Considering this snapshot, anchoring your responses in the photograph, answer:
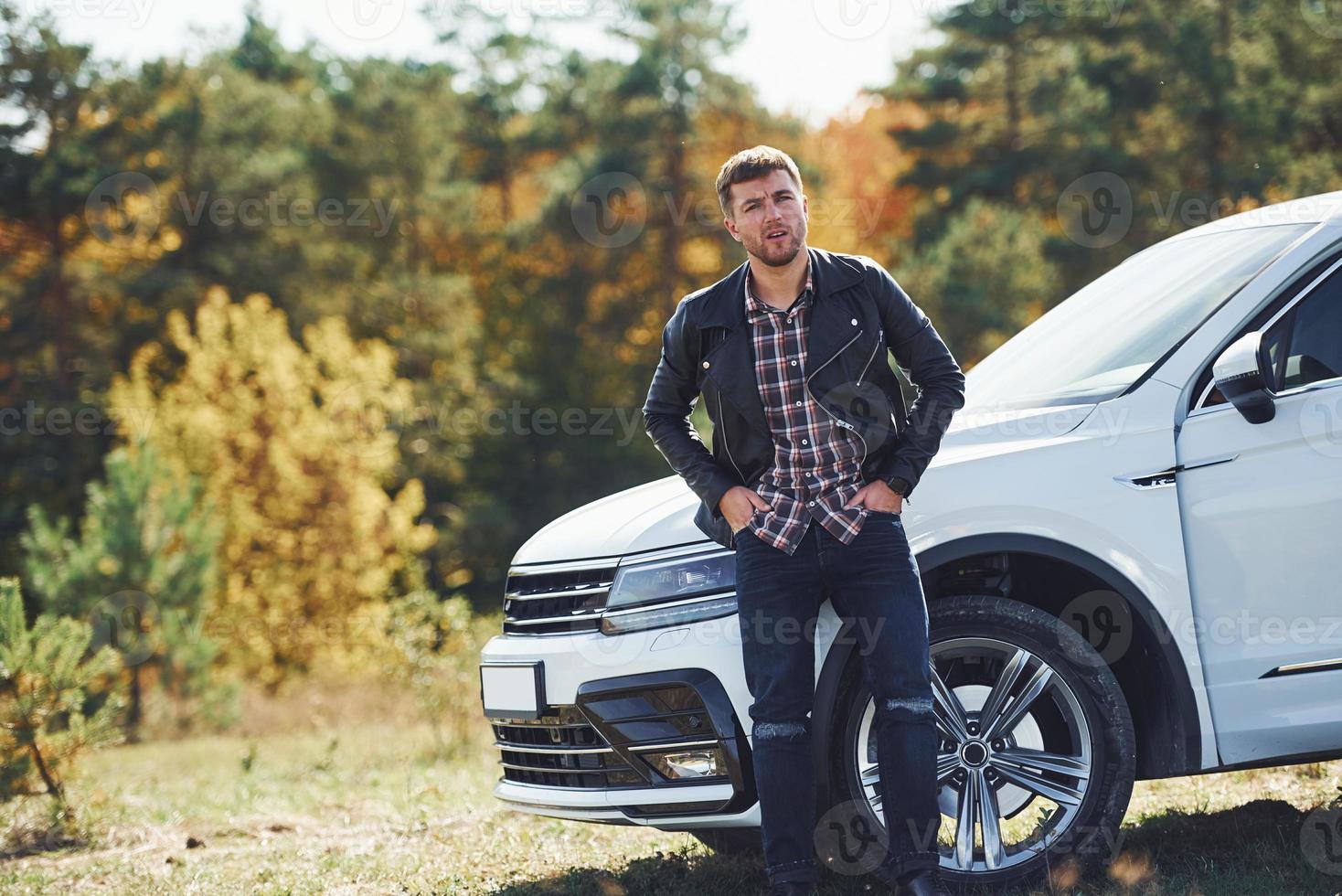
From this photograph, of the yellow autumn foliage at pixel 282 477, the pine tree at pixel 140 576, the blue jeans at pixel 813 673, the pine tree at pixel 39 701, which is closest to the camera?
the blue jeans at pixel 813 673

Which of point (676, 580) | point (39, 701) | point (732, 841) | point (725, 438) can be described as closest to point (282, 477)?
point (39, 701)

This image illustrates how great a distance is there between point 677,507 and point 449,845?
2.22 meters

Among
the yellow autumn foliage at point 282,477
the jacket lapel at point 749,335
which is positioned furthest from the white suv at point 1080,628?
the yellow autumn foliage at point 282,477

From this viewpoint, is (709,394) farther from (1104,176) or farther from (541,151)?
(541,151)

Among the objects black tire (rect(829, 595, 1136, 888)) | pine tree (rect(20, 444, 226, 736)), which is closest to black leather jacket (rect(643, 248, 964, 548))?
black tire (rect(829, 595, 1136, 888))

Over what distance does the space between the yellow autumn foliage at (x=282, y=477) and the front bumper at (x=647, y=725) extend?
2030 centimetres

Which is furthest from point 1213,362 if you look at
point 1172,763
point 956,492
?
point 1172,763

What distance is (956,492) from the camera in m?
3.98

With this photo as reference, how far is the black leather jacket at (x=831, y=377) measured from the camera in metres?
3.81

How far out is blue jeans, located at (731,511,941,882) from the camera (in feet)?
12.0

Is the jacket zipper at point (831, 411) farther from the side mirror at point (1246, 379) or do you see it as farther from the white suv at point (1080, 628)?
the side mirror at point (1246, 379)

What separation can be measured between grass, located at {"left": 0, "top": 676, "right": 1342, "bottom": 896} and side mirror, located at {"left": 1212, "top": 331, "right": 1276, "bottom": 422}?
1.44m

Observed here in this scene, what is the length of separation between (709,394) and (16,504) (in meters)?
29.0

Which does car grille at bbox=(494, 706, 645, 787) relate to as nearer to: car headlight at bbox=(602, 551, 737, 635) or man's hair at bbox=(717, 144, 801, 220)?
car headlight at bbox=(602, 551, 737, 635)
